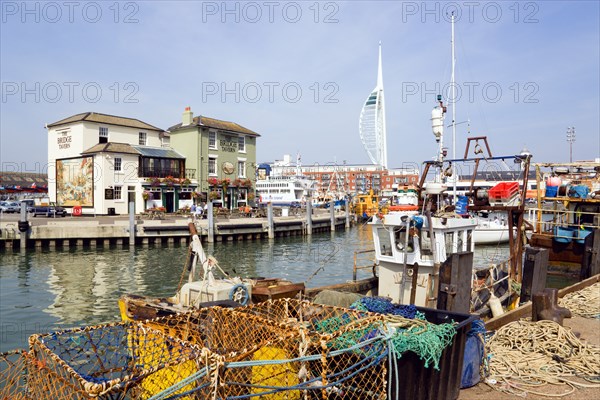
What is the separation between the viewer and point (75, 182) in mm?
44344

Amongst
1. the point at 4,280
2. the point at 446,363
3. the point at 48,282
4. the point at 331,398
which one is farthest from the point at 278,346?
the point at 4,280

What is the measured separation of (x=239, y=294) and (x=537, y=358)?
5429 millimetres

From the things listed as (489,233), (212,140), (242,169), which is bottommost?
(489,233)

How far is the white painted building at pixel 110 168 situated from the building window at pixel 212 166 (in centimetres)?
231

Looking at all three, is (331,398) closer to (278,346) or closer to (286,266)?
(278,346)

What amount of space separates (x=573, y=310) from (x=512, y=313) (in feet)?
9.10

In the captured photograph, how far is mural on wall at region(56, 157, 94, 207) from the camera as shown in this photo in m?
43.2

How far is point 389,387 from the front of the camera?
15.6 feet

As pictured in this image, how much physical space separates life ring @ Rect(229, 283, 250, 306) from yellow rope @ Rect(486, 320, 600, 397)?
462cm

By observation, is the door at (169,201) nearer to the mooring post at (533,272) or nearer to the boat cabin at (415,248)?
the boat cabin at (415,248)

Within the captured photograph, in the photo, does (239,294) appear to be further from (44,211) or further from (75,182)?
(75,182)

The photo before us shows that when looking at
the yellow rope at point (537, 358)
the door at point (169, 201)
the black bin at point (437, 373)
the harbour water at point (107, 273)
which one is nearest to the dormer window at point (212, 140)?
the door at point (169, 201)

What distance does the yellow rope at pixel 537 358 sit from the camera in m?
6.35

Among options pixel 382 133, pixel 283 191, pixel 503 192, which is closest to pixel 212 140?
pixel 283 191
